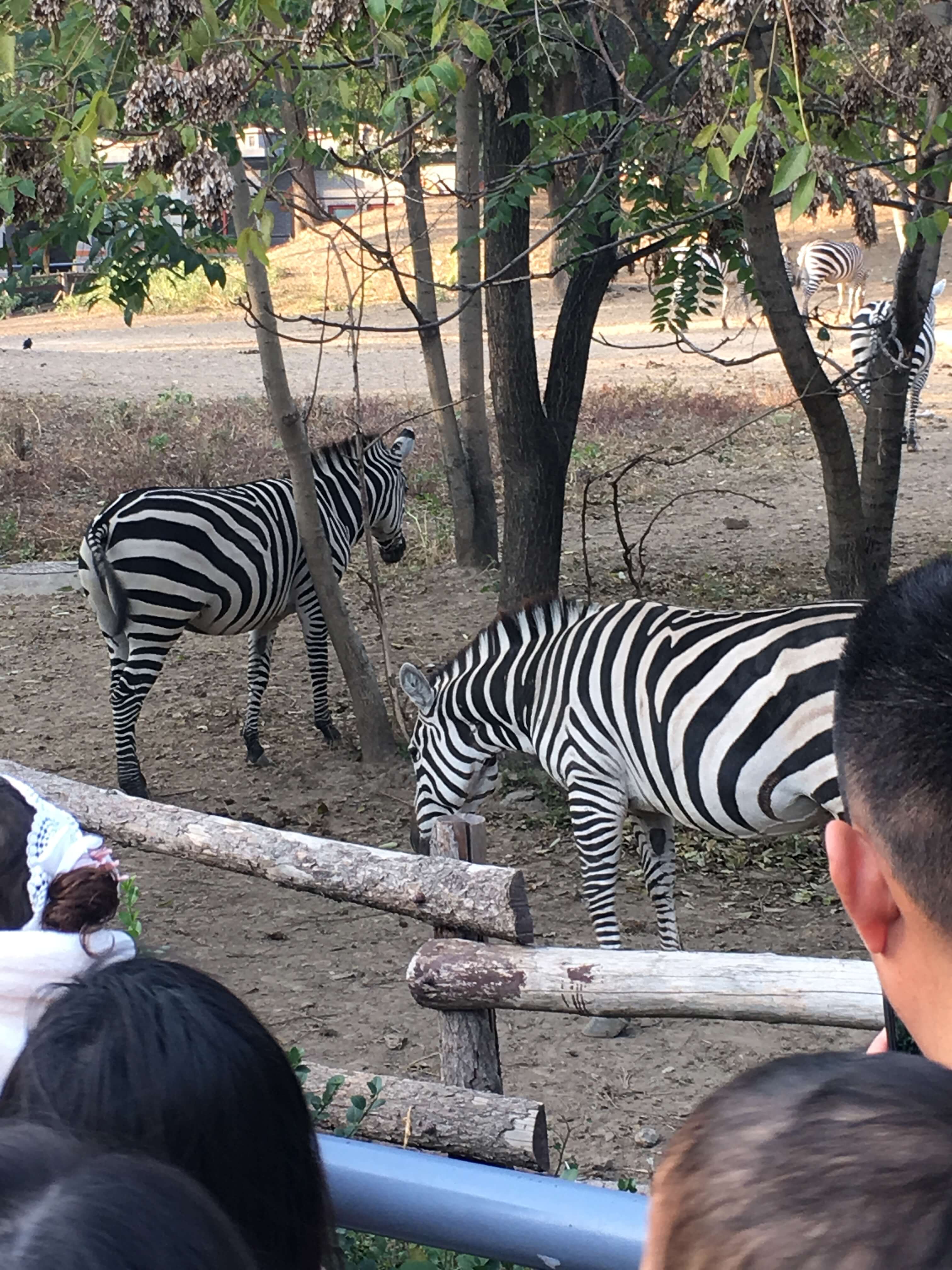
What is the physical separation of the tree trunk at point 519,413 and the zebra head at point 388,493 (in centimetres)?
104

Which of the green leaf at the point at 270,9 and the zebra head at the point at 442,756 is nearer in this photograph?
the green leaf at the point at 270,9

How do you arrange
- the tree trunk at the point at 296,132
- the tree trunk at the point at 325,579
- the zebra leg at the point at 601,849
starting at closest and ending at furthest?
the zebra leg at the point at 601,849, the tree trunk at the point at 296,132, the tree trunk at the point at 325,579

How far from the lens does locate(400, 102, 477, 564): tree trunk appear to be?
23.1ft

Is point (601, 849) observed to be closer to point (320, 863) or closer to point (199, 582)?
point (320, 863)

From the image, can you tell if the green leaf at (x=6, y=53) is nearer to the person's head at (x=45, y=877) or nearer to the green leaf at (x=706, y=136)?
the green leaf at (x=706, y=136)

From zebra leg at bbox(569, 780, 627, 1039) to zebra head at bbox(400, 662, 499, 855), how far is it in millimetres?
582

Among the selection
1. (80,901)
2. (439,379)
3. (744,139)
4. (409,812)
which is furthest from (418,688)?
(439,379)

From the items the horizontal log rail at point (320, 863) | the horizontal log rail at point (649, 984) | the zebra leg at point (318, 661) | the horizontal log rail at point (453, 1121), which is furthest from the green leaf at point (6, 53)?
the zebra leg at point (318, 661)

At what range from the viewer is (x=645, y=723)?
444 cm

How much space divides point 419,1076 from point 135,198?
11.5 feet

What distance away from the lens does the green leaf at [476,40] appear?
302 centimetres

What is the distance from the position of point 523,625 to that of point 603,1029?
1546 millimetres

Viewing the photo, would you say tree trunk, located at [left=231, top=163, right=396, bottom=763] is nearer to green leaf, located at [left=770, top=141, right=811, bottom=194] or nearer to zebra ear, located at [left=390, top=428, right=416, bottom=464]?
zebra ear, located at [left=390, top=428, right=416, bottom=464]

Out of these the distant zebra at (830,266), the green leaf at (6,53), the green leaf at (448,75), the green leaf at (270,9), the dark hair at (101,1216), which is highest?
the distant zebra at (830,266)
